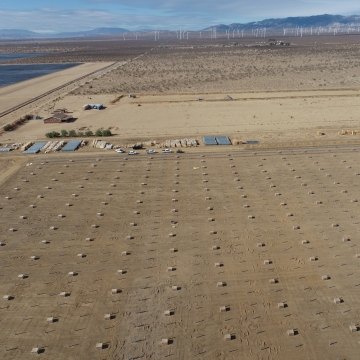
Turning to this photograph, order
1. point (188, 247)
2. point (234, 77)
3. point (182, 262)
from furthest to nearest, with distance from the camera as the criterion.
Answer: point (234, 77) → point (188, 247) → point (182, 262)

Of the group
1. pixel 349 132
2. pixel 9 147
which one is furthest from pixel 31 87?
pixel 349 132

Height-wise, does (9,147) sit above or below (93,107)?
above

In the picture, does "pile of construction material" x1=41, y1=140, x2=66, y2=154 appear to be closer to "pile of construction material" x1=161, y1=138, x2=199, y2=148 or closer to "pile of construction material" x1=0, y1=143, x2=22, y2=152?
"pile of construction material" x1=0, y1=143, x2=22, y2=152

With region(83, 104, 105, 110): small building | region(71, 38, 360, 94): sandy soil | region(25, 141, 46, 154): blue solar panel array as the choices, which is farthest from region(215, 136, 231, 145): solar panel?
region(71, 38, 360, 94): sandy soil

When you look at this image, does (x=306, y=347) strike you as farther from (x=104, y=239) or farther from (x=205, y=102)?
(x=205, y=102)

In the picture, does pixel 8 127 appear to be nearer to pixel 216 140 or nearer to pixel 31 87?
pixel 216 140

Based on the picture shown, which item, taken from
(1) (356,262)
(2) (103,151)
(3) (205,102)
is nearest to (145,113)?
(3) (205,102)
